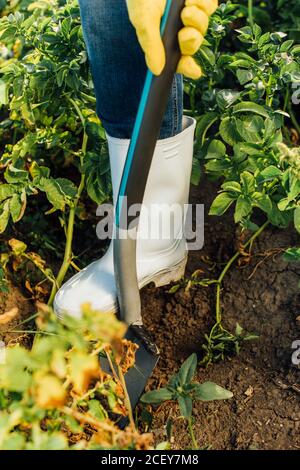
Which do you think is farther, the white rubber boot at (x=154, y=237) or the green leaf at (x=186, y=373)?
the white rubber boot at (x=154, y=237)

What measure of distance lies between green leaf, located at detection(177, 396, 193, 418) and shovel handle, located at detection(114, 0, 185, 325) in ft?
1.01

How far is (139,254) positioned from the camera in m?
1.54

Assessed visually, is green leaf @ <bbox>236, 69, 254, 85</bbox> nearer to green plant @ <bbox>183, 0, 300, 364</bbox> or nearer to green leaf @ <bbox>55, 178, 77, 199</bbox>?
green plant @ <bbox>183, 0, 300, 364</bbox>

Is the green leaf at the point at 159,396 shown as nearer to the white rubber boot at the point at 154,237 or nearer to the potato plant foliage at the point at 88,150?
the potato plant foliage at the point at 88,150

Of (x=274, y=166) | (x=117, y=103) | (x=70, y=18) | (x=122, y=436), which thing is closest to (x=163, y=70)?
(x=117, y=103)

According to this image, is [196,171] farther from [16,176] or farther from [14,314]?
[14,314]

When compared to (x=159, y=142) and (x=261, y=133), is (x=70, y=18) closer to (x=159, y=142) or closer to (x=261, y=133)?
(x=159, y=142)

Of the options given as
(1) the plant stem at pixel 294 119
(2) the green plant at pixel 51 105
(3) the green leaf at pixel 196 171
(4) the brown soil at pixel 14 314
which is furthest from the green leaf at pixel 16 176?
(1) the plant stem at pixel 294 119

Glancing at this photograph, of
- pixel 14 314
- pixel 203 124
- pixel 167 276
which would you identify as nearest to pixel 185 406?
pixel 167 276

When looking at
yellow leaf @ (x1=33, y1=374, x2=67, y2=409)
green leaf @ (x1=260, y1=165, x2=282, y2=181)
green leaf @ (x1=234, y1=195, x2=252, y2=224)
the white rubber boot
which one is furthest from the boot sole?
yellow leaf @ (x1=33, y1=374, x2=67, y2=409)

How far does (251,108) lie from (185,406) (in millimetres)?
660

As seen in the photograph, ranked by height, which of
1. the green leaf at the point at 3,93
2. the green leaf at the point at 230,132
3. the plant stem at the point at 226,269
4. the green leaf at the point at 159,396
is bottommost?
the plant stem at the point at 226,269

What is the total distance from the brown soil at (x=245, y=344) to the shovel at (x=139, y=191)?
0.11 metres

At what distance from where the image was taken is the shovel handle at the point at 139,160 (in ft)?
3.76
